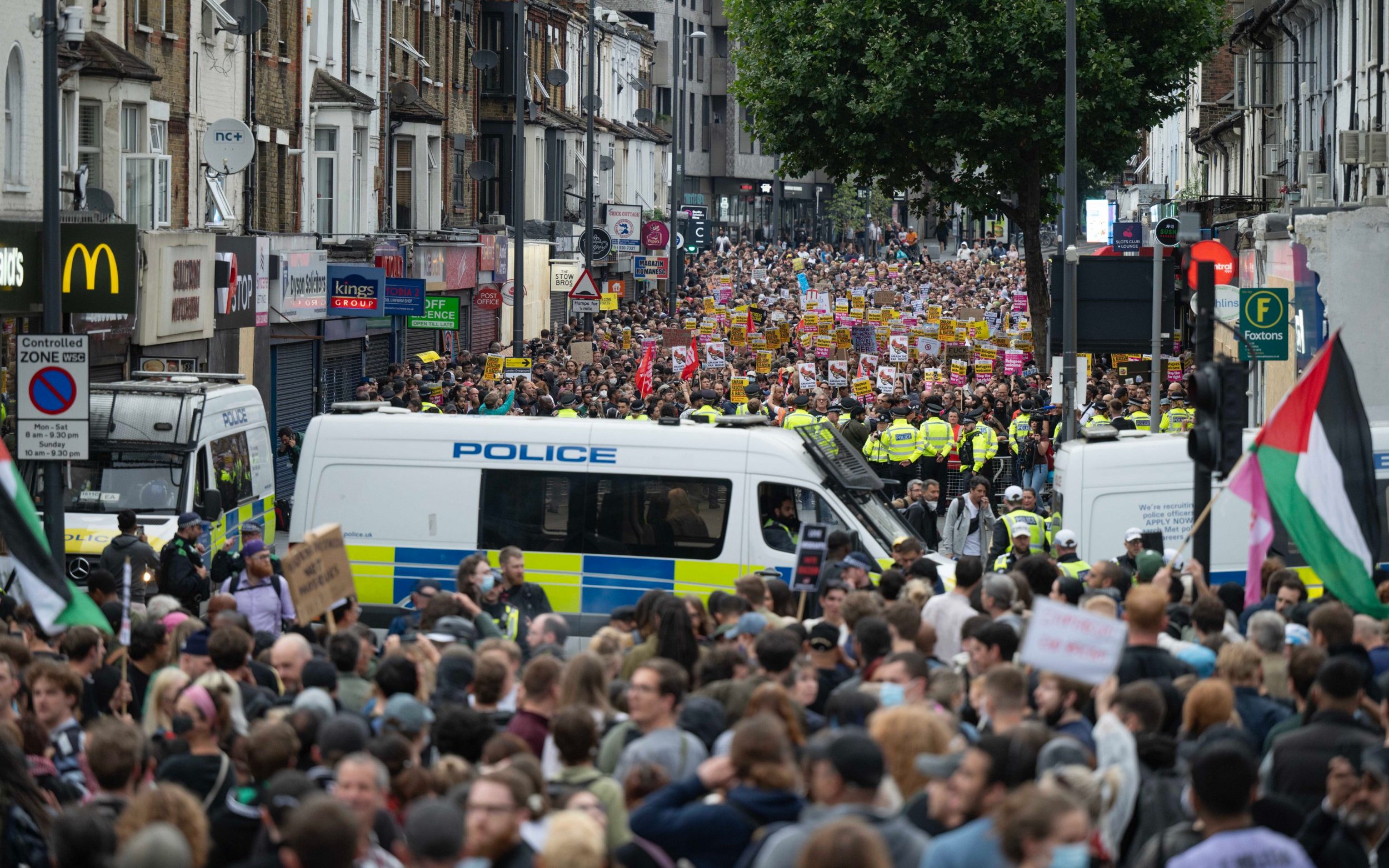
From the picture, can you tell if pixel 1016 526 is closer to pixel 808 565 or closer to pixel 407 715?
pixel 808 565

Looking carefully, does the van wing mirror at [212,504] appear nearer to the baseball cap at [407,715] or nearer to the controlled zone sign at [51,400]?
the controlled zone sign at [51,400]

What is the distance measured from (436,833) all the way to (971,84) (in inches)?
1291

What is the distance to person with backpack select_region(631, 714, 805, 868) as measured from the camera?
6328 millimetres

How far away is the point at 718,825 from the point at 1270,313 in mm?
17035

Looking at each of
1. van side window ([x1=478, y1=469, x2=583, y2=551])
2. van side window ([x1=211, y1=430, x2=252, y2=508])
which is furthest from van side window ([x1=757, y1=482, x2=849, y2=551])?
van side window ([x1=211, y1=430, x2=252, y2=508])

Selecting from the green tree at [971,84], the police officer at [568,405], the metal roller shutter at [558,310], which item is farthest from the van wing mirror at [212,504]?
the metal roller shutter at [558,310]

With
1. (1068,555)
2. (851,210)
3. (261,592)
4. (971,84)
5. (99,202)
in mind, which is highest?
(851,210)

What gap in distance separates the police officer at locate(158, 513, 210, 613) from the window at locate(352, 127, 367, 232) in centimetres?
2242

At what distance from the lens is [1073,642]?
7797mm

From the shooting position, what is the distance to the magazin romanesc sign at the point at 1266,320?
2164 cm

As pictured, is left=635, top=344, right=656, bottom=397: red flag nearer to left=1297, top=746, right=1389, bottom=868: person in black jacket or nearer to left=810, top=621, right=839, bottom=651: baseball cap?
left=810, top=621, right=839, bottom=651: baseball cap

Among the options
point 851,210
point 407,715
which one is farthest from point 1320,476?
point 851,210

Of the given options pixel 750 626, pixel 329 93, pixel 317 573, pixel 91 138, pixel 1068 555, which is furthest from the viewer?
pixel 329 93

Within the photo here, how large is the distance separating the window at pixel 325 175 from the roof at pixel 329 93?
59cm
